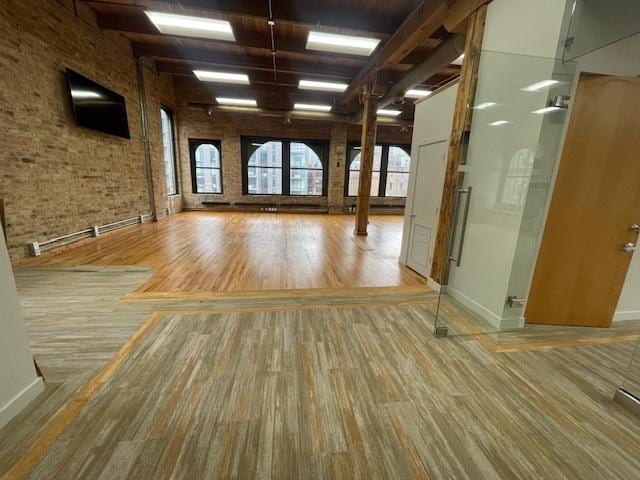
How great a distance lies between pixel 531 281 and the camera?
258 cm

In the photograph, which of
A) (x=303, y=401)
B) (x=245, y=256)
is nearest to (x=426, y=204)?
(x=245, y=256)

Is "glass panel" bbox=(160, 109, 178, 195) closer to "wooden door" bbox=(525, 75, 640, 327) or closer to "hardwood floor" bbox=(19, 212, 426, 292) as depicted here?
"hardwood floor" bbox=(19, 212, 426, 292)

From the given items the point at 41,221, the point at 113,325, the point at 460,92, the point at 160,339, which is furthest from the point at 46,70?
Result: the point at 460,92

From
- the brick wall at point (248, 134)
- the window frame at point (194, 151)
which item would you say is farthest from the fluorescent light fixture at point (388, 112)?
the window frame at point (194, 151)

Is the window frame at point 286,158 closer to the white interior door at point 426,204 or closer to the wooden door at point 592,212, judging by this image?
the white interior door at point 426,204

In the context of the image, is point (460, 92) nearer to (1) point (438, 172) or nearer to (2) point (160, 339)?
(1) point (438, 172)

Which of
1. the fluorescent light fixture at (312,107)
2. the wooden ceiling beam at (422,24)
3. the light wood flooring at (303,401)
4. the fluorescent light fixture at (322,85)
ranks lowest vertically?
the light wood flooring at (303,401)

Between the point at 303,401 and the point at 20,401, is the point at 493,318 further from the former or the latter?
the point at 20,401

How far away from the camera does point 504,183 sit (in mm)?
2543

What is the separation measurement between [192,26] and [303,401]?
222 inches

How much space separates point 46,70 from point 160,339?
4.82 meters

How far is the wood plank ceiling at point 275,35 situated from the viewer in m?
4.13

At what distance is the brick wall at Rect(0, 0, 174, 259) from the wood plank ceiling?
65cm

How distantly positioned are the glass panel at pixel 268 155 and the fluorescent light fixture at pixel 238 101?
143 cm
